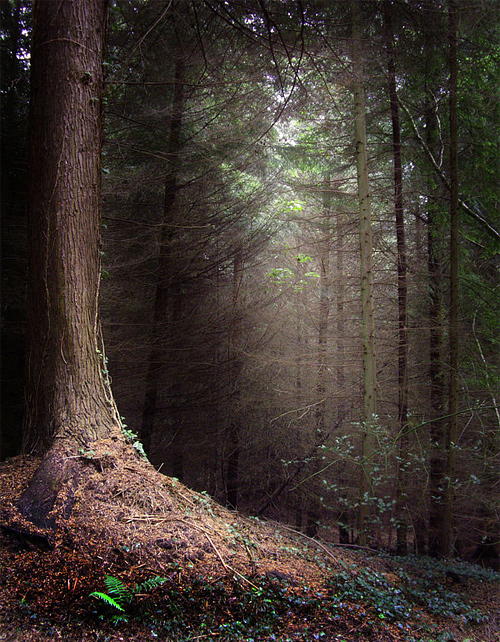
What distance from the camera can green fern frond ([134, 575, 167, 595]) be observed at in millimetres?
2357

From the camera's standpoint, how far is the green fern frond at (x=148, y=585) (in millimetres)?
2357

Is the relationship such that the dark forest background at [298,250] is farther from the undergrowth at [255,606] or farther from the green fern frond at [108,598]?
the green fern frond at [108,598]

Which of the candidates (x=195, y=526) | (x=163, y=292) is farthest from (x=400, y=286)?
(x=195, y=526)

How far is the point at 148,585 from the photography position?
2.39 m

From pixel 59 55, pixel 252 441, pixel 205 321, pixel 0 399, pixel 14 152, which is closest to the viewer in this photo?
pixel 59 55

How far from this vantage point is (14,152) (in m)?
7.03

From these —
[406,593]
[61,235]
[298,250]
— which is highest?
[298,250]

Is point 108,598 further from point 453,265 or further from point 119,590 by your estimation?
point 453,265

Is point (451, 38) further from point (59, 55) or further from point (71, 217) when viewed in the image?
point (71, 217)

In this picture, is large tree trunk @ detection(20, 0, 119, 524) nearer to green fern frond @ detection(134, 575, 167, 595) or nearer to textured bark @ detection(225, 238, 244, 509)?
green fern frond @ detection(134, 575, 167, 595)

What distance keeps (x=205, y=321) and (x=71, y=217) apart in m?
6.24

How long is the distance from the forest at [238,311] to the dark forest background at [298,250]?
62mm

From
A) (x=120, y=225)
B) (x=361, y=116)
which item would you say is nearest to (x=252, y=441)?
(x=120, y=225)

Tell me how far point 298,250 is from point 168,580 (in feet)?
23.5
